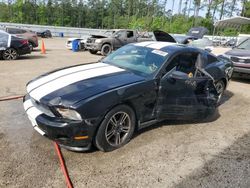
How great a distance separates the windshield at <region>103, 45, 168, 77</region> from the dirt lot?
3.48ft

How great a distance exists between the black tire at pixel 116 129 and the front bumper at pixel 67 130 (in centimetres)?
16

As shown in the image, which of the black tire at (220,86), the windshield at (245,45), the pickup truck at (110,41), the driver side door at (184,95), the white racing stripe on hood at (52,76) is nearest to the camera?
the white racing stripe on hood at (52,76)

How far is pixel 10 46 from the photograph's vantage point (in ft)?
36.8

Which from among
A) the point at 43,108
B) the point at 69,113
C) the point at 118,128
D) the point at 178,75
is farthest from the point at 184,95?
the point at 43,108

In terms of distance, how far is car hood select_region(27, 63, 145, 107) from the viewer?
327cm

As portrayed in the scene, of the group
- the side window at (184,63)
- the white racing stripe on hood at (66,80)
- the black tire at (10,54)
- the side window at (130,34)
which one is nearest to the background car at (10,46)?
the black tire at (10,54)

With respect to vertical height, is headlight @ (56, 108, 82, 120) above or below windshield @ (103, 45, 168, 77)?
below

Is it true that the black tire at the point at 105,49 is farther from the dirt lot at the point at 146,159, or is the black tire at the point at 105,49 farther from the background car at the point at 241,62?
the dirt lot at the point at 146,159

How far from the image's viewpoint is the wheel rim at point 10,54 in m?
11.2

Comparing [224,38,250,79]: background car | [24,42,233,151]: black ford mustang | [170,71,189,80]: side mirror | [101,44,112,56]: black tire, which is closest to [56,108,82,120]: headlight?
[24,42,233,151]: black ford mustang

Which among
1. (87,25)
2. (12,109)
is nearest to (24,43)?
(12,109)

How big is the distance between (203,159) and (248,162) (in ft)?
2.10

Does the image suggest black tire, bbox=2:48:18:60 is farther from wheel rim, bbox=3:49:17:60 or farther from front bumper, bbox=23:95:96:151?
front bumper, bbox=23:95:96:151

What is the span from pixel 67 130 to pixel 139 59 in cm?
201
